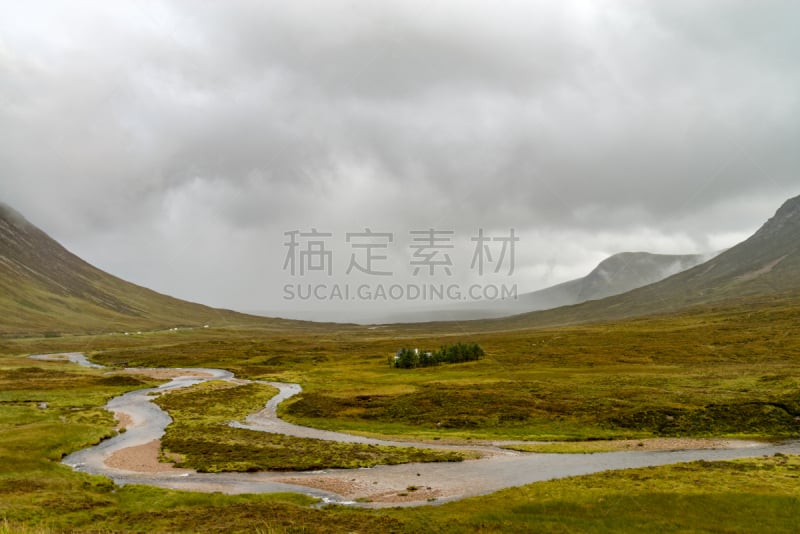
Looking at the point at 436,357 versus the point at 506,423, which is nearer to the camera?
the point at 506,423

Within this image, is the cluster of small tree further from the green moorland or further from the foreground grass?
the foreground grass

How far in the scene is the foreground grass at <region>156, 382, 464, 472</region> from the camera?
48438 millimetres

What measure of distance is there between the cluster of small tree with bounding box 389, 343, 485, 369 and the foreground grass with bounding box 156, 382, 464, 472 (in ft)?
224

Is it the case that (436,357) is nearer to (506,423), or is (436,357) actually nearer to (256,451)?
(506,423)

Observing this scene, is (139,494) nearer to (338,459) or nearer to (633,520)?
(338,459)

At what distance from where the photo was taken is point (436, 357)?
144375 mm

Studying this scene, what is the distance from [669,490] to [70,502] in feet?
141

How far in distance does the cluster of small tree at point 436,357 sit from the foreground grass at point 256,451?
224 feet

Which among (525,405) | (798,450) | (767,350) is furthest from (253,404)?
(767,350)

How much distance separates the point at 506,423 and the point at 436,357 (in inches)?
3045

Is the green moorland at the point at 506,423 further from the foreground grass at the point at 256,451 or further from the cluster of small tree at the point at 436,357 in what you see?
the cluster of small tree at the point at 436,357

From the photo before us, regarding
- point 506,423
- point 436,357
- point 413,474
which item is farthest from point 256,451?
point 436,357

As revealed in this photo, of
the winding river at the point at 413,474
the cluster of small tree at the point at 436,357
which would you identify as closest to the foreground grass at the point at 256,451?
the winding river at the point at 413,474

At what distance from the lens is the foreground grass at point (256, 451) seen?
159ft
